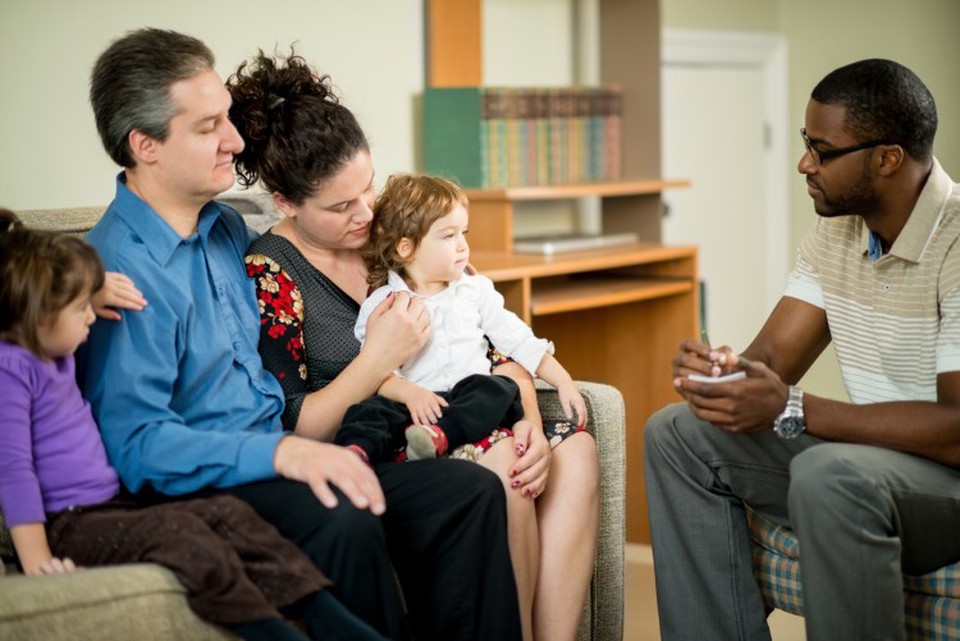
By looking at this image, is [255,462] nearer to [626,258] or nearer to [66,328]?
[66,328]

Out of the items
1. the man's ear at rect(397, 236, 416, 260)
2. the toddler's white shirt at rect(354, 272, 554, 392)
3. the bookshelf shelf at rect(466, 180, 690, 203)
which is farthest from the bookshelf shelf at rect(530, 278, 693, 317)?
the man's ear at rect(397, 236, 416, 260)

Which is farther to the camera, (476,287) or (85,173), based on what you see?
(85,173)

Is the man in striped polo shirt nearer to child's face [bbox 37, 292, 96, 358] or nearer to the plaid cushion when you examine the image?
the plaid cushion

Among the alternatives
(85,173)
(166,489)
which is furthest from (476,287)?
(85,173)

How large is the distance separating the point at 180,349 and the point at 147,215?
22 centimetres

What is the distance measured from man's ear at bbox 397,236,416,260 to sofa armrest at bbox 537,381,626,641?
1.27 ft

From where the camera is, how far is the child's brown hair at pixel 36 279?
1.62m

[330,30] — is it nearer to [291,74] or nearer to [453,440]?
[291,74]

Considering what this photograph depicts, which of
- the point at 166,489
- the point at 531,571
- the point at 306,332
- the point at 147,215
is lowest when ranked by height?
the point at 531,571

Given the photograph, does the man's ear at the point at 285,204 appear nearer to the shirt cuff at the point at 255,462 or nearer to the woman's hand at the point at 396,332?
the woman's hand at the point at 396,332

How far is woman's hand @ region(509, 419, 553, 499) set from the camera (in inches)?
78.4

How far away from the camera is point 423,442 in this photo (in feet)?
6.36

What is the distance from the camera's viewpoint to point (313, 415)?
2.01 meters

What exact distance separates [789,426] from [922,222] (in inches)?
15.9
